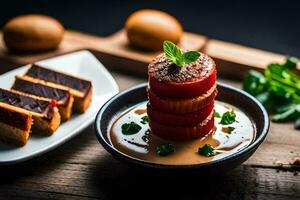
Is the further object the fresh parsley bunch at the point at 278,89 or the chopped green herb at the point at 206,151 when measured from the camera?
the fresh parsley bunch at the point at 278,89

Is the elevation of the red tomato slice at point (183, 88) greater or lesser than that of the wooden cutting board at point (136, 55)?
greater

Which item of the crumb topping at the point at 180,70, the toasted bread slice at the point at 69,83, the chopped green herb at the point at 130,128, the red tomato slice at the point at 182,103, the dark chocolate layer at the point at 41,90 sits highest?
the crumb topping at the point at 180,70

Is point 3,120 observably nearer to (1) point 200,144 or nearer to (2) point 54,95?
(2) point 54,95

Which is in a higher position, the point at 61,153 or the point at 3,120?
the point at 3,120

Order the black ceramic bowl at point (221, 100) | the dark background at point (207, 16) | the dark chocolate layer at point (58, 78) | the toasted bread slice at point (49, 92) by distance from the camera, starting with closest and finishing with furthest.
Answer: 1. the black ceramic bowl at point (221, 100)
2. the toasted bread slice at point (49, 92)
3. the dark chocolate layer at point (58, 78)
4. the dark background at point (207, 16)

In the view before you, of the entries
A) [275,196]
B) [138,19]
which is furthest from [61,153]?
[138,19]

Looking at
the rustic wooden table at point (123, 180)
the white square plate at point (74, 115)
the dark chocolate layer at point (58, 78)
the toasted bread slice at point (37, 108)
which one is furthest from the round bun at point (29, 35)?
the rustic wooden table at point (123, 180)

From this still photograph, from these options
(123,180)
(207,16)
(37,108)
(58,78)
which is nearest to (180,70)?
(123,180)

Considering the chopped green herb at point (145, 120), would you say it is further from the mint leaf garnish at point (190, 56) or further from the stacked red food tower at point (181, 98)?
the mint leaf garnish at point (190, 56)
